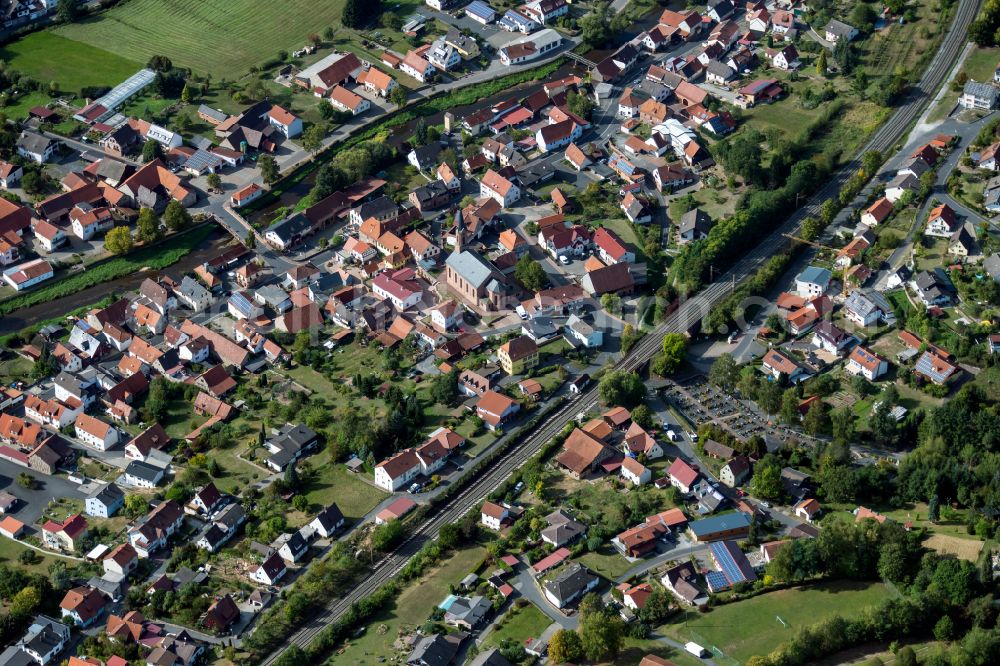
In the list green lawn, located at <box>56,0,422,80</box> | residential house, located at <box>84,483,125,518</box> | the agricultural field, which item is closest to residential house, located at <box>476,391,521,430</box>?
residential house, located at <box>84,483,125,518</box>

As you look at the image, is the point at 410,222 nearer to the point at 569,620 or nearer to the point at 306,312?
the point at 306,312

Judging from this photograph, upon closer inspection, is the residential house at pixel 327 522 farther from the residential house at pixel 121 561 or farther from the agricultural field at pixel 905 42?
the agricultural field at pixel 905 42

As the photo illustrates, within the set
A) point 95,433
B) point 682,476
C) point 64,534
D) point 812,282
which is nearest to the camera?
point 64,534

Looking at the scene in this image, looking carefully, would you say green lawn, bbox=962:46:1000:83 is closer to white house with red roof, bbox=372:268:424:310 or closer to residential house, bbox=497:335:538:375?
residential house, bbox=497:335:538:375

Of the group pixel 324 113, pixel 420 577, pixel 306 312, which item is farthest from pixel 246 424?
pixel 324 113

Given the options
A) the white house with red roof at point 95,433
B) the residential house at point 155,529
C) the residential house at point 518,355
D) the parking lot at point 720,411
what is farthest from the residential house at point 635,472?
the white house with red roof at point 95,433

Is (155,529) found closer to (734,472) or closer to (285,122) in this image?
(734,472)

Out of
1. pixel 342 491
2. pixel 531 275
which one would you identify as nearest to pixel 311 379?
pixel 342 491
